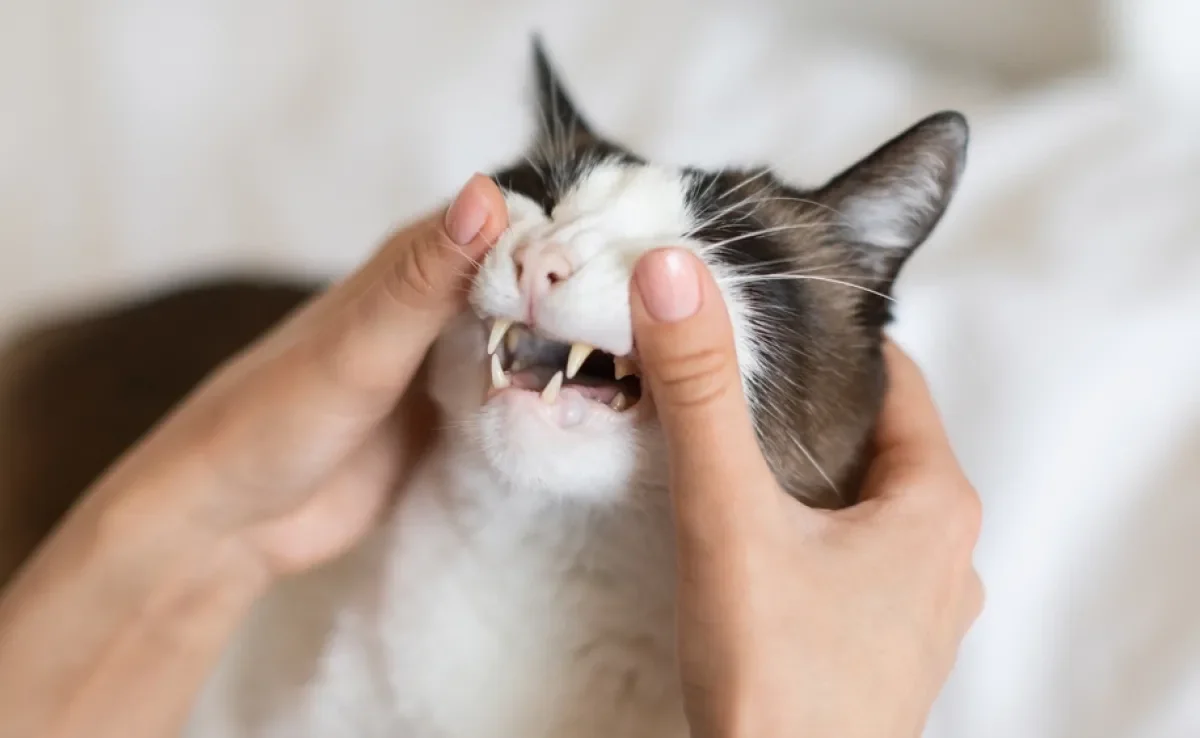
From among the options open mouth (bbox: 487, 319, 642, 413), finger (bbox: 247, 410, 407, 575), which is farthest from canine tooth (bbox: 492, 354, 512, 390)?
finger (bbox: 247, 410, 407, 575)

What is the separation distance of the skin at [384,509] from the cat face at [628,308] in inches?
1.7

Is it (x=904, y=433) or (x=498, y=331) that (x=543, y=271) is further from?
(x=904, y=433)

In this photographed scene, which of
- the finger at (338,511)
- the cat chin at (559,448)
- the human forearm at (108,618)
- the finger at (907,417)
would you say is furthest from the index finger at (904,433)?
the human forearm at (108,618)

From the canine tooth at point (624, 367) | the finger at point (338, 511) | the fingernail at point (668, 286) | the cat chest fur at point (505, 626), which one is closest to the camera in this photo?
the fingernail at point (668, 286)

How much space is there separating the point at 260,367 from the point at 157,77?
0.81 meters

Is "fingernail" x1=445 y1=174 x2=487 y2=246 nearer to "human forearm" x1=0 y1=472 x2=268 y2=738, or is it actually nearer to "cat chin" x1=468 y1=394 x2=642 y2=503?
"cat chin" x1=468 y1=394 x2=642 y2=503

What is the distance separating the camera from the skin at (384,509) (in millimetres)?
585

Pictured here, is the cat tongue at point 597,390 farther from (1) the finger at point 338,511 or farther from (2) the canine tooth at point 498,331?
(1) the finger at point 338,511

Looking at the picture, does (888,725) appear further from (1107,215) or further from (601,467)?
(1107,215)

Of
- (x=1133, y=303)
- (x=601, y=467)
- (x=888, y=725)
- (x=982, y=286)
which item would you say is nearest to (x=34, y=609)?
(x=601, y=467)

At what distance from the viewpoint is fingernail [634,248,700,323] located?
545 millimetres

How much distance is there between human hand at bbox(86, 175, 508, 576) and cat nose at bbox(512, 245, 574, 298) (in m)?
0.04

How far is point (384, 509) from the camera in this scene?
923 mm

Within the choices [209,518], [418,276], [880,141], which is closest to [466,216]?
[418,276]
